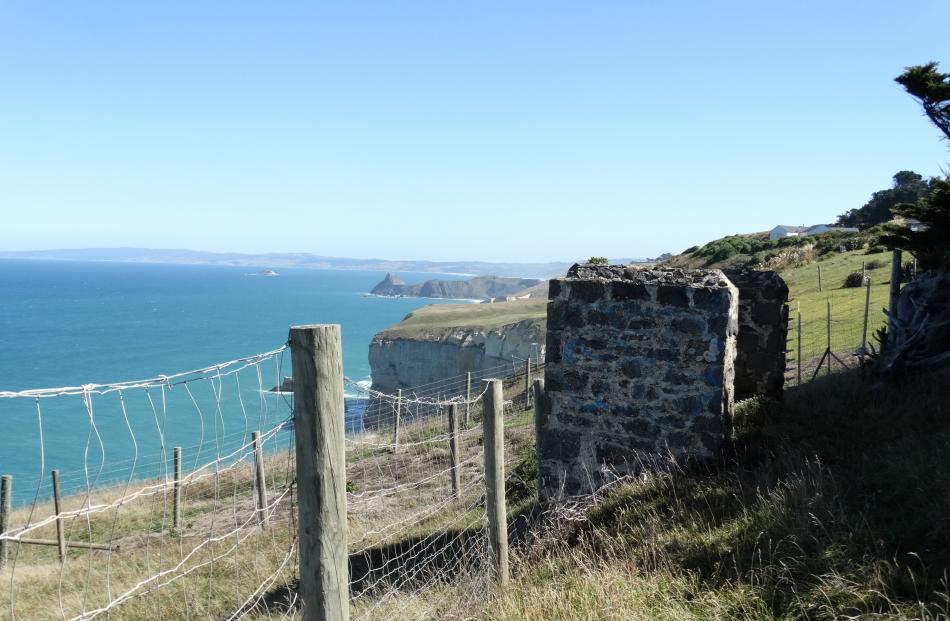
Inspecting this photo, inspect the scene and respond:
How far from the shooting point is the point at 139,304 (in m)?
163

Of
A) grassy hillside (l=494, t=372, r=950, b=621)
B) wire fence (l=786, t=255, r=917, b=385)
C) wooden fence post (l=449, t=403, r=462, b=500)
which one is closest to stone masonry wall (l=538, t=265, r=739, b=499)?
grassy hillside (l=494, t=372, r=950, b=621)

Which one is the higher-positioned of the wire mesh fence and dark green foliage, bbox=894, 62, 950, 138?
dark green foliage, bbox=894, 62, 950, 138

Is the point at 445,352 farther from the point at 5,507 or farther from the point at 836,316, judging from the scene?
the point at 5,507

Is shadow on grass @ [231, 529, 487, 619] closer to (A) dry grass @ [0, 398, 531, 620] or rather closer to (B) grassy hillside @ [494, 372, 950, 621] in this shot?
(A) dry grass @ [0, 398, 531, 620]

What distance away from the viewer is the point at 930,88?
843 cm

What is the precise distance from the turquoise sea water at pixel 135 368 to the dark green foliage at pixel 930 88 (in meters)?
8.19

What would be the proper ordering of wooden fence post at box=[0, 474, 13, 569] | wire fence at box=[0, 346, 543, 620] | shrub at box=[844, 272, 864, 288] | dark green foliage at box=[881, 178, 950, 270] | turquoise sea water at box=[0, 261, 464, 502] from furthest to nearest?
turquoise sea water at box=[0, 261, 464, 502]
shrub at box=[844, 272, 864, 288]
wooden fence post at box=[0, 474, 13, 569]
dark green foliage at box=[881, 178, 950, 270]
wire fence at box=[0, 346, 543, 620]

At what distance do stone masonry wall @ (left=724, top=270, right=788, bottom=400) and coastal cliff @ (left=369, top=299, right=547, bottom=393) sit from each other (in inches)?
1637

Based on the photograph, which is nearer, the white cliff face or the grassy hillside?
the grassy hillside

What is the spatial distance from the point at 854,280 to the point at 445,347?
122ft

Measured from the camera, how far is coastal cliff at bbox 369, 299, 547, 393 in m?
54.2

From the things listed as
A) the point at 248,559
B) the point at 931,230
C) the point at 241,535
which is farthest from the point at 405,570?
the point at 931,230

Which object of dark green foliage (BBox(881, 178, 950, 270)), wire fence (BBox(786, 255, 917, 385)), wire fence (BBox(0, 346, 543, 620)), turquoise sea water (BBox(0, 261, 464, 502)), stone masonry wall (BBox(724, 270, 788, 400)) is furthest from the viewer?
turquoise sea water (BBox(0, 261, 464, 502))

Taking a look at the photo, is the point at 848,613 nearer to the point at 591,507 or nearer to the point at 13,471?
the point at 591,507
